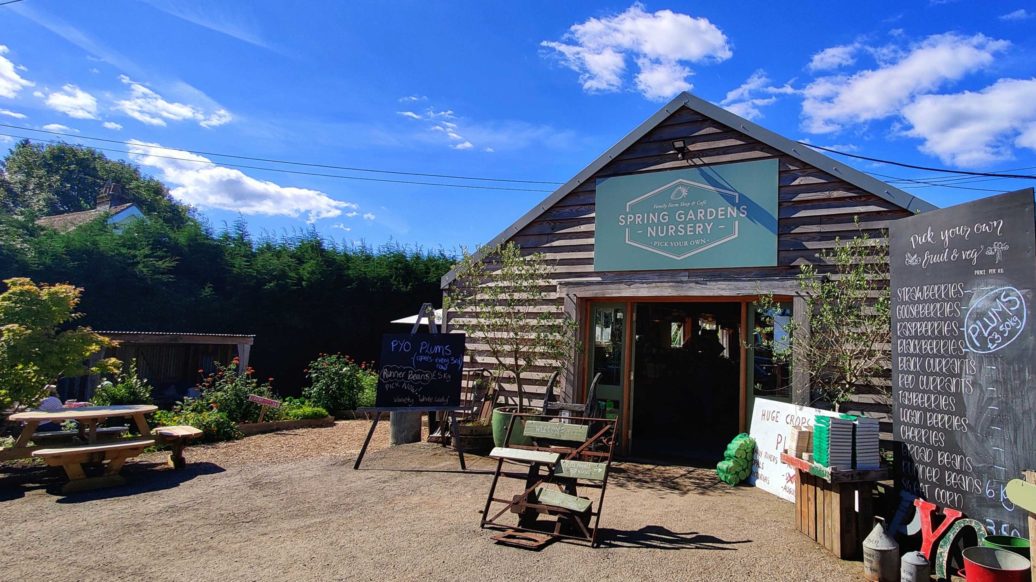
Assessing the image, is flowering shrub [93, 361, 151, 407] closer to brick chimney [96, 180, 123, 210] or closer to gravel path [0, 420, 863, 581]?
gravel path [0, 420, 863, 581]

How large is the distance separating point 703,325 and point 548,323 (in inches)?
163

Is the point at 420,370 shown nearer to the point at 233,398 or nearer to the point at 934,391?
the point at 233,398

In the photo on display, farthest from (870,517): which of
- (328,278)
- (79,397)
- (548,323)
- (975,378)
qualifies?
(328,278)

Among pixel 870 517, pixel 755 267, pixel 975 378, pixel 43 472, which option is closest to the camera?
pixel 975 378

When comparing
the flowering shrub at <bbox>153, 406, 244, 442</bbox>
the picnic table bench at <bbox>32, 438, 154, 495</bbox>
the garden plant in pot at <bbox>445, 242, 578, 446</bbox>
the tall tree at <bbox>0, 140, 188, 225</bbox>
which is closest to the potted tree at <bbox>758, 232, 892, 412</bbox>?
the garden plant in pot at <bbox>445, 242, 578, 446</bbox>

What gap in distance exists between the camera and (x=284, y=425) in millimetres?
10180

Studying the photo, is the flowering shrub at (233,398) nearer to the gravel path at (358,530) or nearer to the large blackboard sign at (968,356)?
the gravel path at (358,530)

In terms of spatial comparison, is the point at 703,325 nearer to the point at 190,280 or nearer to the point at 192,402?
the point at 192,402

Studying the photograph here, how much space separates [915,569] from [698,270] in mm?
4355

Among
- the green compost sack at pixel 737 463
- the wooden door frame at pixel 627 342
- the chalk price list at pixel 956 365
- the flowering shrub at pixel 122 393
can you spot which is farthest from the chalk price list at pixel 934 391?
the flowering shrub at pixel 122 393

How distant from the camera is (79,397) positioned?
33.5ft

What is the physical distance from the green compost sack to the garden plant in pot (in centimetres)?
246

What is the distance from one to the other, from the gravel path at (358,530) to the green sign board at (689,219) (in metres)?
2.65

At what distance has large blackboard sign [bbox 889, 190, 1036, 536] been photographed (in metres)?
3.62
